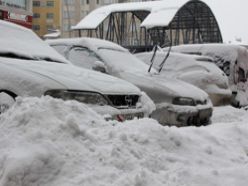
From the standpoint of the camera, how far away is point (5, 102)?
4547mm

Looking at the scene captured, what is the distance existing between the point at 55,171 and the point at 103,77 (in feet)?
9.08

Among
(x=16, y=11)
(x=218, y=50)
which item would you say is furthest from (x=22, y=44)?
(x=16, y=11)

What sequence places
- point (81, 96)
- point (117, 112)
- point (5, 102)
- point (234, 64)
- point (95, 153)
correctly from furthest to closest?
point (234, 64) < point (117, 112) < point (81, 96) < point (5, 102) < point (95, 153)

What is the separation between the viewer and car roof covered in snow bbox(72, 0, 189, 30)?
28.6 meters

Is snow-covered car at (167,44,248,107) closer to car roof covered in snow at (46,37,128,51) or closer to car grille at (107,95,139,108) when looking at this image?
car roof covered in snow at (46,37,128,51)

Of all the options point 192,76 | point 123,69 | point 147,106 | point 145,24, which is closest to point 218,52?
point 192,76

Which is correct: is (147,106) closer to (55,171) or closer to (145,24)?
(55,171)

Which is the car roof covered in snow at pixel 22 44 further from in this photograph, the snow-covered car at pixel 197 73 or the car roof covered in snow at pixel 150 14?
the car roof covered in snow at pixel 150 14

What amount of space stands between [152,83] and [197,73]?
8.68ft

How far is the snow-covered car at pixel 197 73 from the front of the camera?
400 inches

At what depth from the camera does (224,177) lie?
3756 millimetres

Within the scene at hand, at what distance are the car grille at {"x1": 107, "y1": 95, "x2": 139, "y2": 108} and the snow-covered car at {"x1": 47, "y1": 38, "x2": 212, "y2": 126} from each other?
46.0 inches

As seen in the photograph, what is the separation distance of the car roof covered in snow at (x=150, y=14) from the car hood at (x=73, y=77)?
22.0 metres

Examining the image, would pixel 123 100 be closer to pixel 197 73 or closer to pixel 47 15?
pixel 197 73
